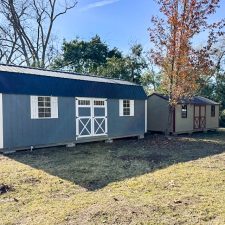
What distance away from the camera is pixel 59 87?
12094 millimetres

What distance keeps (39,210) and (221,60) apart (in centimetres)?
3013

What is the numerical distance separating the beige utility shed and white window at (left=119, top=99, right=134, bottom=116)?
385cm

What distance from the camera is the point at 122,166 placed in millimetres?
8594

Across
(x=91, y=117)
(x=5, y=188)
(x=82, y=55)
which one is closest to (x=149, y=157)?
(x=91, y=117)

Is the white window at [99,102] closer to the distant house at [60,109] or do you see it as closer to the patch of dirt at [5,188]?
the distant house at [60,109]

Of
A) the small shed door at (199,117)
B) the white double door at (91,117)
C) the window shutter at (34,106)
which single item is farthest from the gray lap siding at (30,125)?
the small shed door at (199,117)

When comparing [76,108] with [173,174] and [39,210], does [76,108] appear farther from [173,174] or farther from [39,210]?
[39,210]

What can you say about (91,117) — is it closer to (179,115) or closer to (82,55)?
(179,115)

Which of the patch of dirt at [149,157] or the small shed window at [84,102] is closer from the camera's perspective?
the patch of dirt at [149,157]

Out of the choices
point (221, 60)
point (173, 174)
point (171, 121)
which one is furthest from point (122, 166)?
point (221, 60)

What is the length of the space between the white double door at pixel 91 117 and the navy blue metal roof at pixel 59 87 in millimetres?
355

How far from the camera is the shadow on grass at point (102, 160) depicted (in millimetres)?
7369

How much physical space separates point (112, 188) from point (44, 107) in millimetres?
6252

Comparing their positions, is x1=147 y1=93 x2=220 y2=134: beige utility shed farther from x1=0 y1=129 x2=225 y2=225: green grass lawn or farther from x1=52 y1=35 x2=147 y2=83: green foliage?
x1=0 y1=129 x2=225 y2=225: green grass lawn
